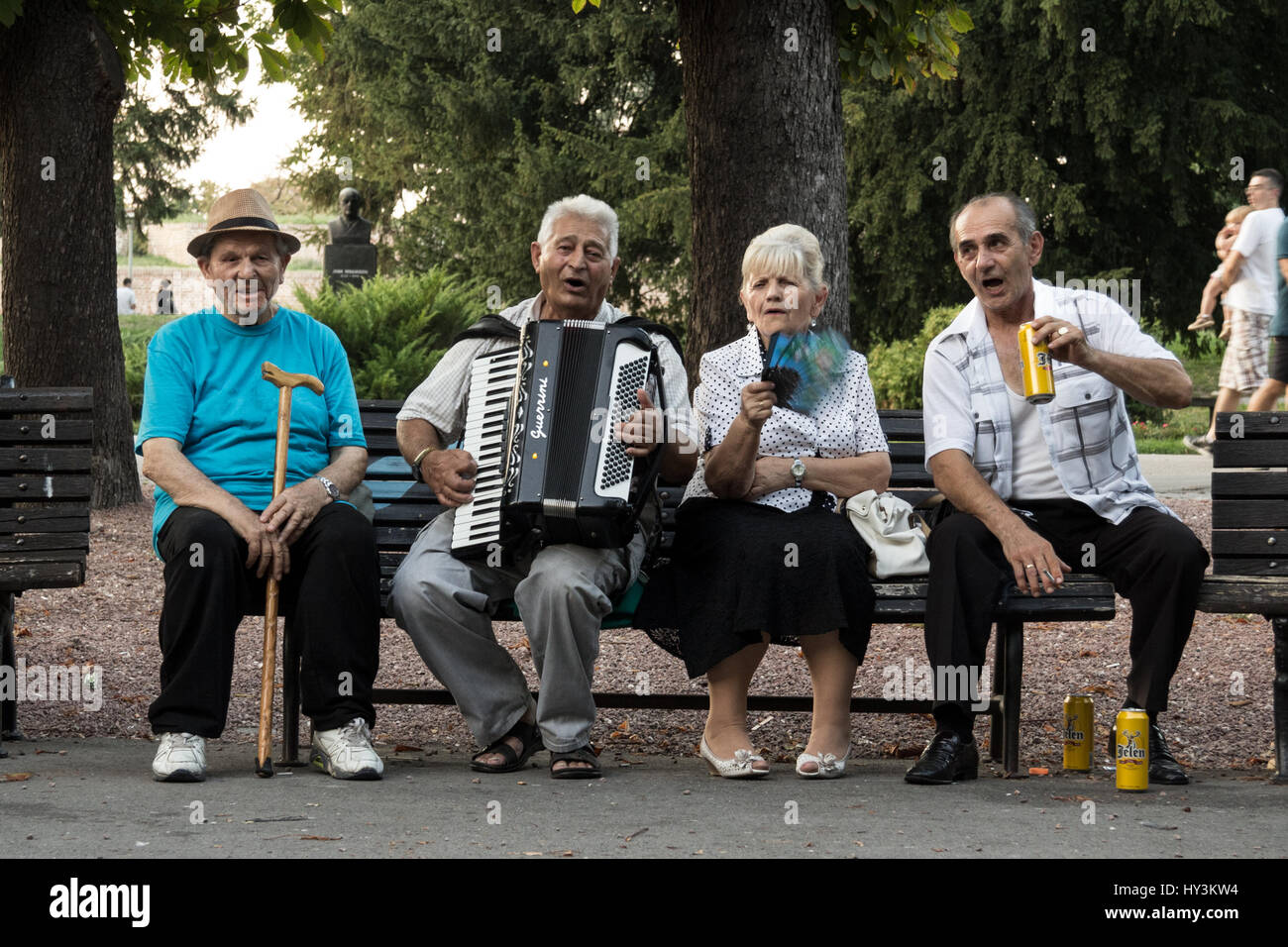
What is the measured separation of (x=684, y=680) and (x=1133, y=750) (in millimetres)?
2604

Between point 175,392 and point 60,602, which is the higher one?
point 175,392

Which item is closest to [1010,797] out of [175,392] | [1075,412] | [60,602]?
[1075,412]

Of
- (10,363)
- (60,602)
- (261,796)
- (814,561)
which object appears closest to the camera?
(261,796)

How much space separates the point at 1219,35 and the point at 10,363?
59.1 ft

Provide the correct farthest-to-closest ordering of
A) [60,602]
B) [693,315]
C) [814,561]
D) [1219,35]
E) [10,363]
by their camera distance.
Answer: [1219,35], [10,363], [60,602], [693,315], [814,561]

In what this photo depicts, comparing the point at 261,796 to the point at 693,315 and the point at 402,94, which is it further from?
the point at 402,94

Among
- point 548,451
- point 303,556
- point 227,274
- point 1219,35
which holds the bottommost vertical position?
point 303,556

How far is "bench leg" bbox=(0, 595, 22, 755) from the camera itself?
4.93 m

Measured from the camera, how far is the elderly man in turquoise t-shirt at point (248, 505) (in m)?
4.41

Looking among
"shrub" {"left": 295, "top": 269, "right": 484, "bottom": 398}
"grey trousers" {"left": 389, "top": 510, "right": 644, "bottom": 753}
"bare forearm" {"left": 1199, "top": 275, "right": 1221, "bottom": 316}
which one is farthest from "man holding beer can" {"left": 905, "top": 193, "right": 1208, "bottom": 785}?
"shrub" {"left": 295, "top": 269, "right": 484, "bottom": 398}

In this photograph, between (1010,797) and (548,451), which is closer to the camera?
(1010,797)

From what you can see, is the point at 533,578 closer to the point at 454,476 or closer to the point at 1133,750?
the point at 454,476

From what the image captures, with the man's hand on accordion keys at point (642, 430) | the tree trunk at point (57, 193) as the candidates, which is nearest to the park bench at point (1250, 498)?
the man's hand on accordion keys at point (642, 430)

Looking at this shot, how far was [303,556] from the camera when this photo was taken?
466cm
